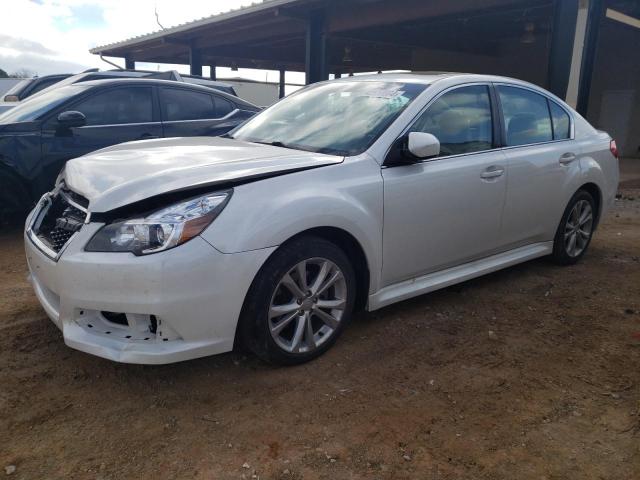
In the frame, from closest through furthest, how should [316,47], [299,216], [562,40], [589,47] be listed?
[299,216] → [562,40] → [589,47] → [316,47]

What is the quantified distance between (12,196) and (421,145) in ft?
13.7

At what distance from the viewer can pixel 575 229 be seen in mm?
4984

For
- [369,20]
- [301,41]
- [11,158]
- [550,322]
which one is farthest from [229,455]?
[301,41]

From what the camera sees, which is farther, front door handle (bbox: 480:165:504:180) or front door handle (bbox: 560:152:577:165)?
front door handle (bbox: 560:152:577:165)

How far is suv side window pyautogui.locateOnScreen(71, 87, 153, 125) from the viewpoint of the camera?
5.88 meters

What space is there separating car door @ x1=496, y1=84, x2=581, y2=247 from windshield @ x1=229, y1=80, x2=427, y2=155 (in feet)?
3.25

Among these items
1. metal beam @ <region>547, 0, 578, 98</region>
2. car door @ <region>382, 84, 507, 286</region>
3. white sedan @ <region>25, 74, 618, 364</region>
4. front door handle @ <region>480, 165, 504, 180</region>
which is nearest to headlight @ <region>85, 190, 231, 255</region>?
white sedan @ <region>25, 74, 618, 364</region>

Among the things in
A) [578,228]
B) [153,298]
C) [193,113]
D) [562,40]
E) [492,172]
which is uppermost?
[562,40]

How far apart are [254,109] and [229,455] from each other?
5.64 metres

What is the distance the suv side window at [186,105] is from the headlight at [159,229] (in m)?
4.02

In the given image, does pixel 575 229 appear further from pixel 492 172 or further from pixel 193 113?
pixel 193 113

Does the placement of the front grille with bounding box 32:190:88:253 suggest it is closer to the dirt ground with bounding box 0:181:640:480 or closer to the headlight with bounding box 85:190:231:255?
the headlight with bounding box 85:190:231:255

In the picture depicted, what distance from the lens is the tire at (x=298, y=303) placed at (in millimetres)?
2793

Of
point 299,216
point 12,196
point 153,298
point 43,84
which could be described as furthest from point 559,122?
point 43,84
